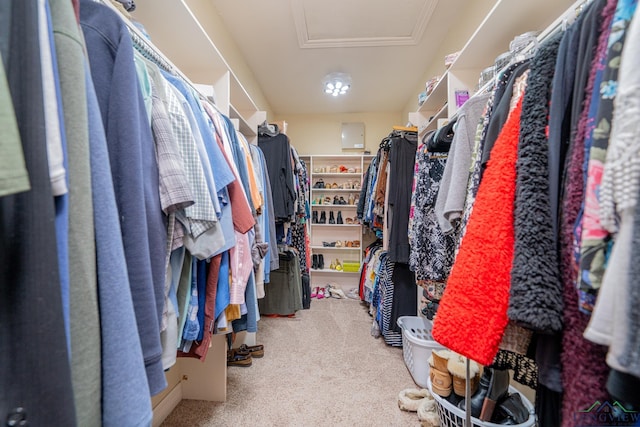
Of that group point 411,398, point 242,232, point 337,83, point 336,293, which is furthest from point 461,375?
point 337,83

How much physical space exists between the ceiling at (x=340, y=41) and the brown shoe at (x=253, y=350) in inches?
96.2

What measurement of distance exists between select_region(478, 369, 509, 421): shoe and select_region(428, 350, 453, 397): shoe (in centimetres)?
18

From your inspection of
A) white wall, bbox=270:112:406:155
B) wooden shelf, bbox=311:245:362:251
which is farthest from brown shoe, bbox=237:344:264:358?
white wall, bbox=270:112:406:155

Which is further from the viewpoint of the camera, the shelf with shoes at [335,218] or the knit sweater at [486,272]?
the shelf with shoes at [335,218]

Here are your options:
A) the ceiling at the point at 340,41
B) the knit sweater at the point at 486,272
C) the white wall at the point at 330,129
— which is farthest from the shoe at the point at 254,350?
the white wall at the point at 330,129

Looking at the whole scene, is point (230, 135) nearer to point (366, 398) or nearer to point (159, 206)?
point (159, 206)

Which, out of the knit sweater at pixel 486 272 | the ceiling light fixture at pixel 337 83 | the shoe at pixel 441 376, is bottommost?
the shoe at pixel 441 376

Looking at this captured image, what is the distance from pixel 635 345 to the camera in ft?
0.89

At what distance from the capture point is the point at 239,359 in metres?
1.73

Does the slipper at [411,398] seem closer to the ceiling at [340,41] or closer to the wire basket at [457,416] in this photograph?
the wire basket at [457,416]

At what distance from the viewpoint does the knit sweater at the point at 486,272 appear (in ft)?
1.48

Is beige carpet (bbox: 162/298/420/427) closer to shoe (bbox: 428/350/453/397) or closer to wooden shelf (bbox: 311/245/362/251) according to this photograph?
shoe (bbox: 428/350/453/397)

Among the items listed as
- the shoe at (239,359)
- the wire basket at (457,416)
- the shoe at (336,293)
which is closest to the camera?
the wire basket at (457,416)

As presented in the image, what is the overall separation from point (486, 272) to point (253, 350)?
5.92 feet
